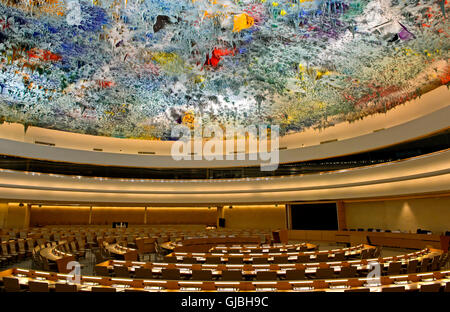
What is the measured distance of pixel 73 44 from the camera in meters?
11.2

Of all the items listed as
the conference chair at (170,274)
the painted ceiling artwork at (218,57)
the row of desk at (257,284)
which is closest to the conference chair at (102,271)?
the row of desk at (257,284)

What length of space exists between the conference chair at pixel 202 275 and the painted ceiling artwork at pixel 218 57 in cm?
801

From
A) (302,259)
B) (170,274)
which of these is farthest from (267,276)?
(302,259)

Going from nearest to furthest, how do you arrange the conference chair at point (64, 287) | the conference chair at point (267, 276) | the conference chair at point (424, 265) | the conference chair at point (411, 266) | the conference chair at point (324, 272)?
1. the conference chair at point (64, 287)
2. the conference chair at point (267, 276)
3. the conference chair at point (324, 272)
4. the conference chair at point (411, 266)
5. the conference chair at point (424, 265)

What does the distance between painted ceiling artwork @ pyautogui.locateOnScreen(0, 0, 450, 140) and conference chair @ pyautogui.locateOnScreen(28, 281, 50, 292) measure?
326 inches

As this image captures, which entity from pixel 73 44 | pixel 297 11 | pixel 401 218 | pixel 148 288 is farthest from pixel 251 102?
pixel 148 288

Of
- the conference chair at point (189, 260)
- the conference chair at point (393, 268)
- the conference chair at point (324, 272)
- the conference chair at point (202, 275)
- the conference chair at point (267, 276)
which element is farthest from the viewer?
the conference chair at point (189, 260)

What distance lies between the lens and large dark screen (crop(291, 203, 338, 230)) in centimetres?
2073

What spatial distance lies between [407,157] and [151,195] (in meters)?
17.3

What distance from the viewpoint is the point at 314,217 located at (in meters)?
21.5

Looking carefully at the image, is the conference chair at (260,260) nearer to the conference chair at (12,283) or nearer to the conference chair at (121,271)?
the conference chair at (121,271)

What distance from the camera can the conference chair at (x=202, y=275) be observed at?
6934mm

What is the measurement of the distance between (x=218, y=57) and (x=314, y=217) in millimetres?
14422

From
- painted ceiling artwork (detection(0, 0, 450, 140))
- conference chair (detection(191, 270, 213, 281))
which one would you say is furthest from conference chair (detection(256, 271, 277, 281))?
painted ceiling artwork (detection(0, 0, 450, 140))
